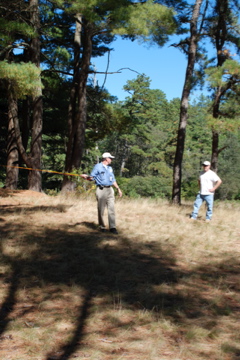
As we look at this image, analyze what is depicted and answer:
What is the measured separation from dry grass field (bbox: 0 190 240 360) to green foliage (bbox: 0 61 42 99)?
398 cm

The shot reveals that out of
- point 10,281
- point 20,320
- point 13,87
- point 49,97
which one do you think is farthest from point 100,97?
point 20,320

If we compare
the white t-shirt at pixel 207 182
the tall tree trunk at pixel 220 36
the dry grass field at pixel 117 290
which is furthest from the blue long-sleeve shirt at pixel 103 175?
the tall tree trunk at pixel 220 36

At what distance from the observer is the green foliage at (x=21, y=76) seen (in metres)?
10.5

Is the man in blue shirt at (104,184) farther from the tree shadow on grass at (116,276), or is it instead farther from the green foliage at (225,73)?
the green foliage at (225,73)

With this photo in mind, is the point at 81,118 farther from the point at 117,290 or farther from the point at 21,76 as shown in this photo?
the point at 117,290

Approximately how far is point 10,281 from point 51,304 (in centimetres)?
98

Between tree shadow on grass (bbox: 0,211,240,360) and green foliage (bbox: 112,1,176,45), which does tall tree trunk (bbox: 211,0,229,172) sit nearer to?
green foliage (bbox: 112,1,176,45)

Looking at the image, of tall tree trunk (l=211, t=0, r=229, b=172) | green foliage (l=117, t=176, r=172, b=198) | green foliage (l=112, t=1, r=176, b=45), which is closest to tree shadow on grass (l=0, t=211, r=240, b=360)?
green foliage (l=112, t=1, r=176, b=45)

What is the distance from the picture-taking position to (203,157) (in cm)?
6231

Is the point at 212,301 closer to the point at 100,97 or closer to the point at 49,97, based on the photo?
the point at 100,97

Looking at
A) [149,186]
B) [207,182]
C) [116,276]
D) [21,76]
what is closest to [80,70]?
[21,76]

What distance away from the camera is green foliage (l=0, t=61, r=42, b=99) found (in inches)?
414

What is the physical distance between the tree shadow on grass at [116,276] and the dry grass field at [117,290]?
0.05 feet

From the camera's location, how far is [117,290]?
502cm
